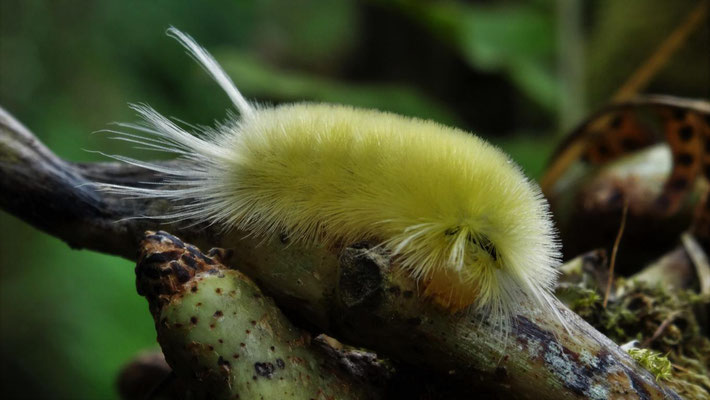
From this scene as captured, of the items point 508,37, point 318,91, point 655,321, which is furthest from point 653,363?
point 508,37

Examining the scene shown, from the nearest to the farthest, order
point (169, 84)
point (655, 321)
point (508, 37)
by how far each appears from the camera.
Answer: point (655, 321)
point (508, 37)
point (169, 84)

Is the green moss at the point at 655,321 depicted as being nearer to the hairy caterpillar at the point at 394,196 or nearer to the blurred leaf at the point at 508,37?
the hairy caterpillar at the point at 394,196

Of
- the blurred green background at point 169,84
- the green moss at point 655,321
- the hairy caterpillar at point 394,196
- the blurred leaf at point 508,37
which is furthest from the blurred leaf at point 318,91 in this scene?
the hairy caterpillar at point 394,196

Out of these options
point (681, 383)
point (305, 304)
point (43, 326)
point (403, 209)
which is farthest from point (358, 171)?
point (43, 326)

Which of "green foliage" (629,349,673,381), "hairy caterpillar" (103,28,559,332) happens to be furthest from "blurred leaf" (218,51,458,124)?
"green foliage" (629,349,673,381)

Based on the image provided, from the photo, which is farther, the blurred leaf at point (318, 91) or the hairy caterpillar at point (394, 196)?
the blurred leaf at point (318, 91)

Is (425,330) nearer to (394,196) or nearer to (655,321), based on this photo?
(394,196)
